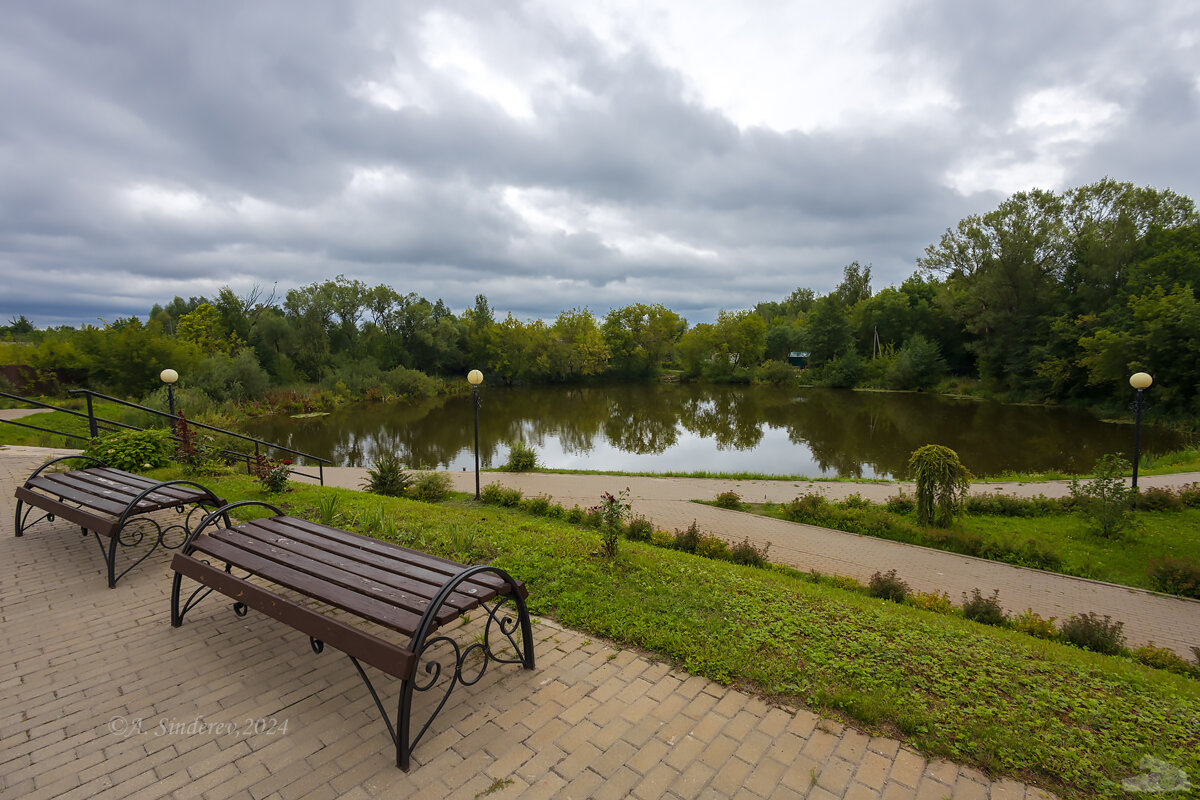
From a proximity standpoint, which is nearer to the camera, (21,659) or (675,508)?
(21,659)

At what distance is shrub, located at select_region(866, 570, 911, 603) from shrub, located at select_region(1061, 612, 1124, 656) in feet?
4.90

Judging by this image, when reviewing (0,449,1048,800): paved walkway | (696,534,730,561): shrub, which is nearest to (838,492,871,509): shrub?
(696,534,730,561): shrub

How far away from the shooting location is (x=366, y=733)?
9.15 feet

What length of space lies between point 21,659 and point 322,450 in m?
19.2

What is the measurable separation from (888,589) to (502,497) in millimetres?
7030

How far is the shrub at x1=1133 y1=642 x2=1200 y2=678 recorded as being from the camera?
4.75 meters

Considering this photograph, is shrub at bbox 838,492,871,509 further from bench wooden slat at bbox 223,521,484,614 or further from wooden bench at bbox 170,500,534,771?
bench wooden slat at bbox 223,521,484,614

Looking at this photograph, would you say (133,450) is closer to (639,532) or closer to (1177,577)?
(639,532)

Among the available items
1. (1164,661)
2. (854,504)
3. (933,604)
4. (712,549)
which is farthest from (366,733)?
(854,504)

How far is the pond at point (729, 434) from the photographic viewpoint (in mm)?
18328

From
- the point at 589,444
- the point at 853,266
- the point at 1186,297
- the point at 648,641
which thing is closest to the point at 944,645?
the point at 648,641

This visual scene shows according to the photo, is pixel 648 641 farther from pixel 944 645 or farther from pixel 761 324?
pixel 761 324

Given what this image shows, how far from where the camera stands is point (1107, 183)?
118ft

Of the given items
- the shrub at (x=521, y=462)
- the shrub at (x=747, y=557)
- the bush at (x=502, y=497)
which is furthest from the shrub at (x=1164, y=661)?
the shrub at (x=521, y=462)
